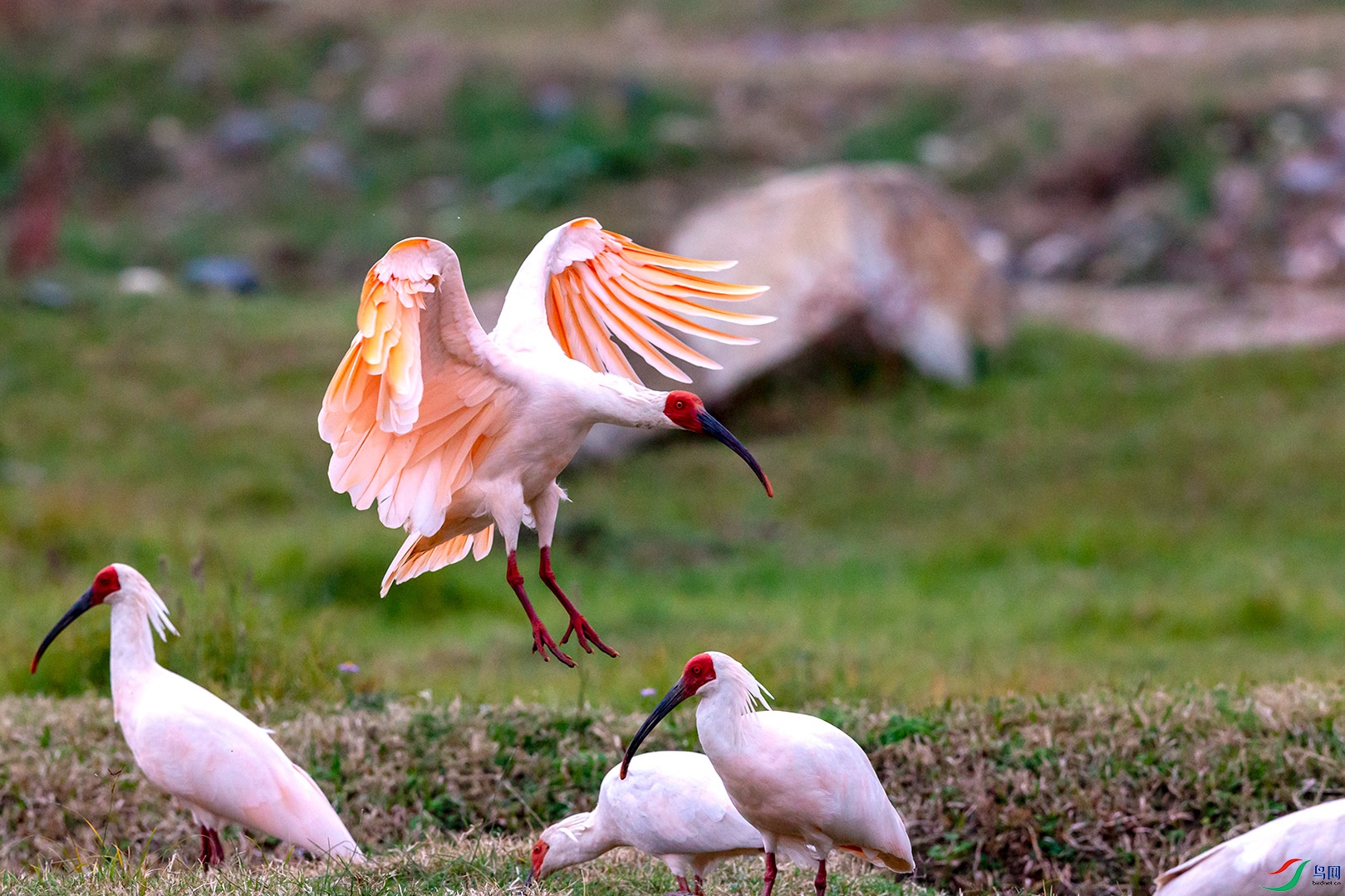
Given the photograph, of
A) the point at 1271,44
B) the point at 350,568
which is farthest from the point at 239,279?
the point at 1271,44

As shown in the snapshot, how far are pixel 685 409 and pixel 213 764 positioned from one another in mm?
1696

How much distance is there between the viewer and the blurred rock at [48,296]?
11.9 metres

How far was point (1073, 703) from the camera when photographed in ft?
17.6

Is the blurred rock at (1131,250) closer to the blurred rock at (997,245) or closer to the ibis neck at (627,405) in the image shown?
the blurred rock at (997,245)

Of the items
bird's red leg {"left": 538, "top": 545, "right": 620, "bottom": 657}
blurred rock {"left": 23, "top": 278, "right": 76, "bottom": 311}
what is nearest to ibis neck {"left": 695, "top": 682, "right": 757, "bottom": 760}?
bird's red leg {"left": 538, "top": 545, "right": 620, "bottom": 657}

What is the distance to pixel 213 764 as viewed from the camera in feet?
14.6

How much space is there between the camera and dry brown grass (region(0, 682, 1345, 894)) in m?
4.86

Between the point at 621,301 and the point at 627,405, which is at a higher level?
the point at 621,301

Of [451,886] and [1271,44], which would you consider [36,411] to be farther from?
[1271,44]

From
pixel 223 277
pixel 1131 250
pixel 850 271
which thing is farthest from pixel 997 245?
pixel 223 277

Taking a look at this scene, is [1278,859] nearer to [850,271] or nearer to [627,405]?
[627,405]

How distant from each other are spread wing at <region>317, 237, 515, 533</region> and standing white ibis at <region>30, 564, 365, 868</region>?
799mm

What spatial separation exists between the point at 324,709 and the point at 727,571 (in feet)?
11.2
